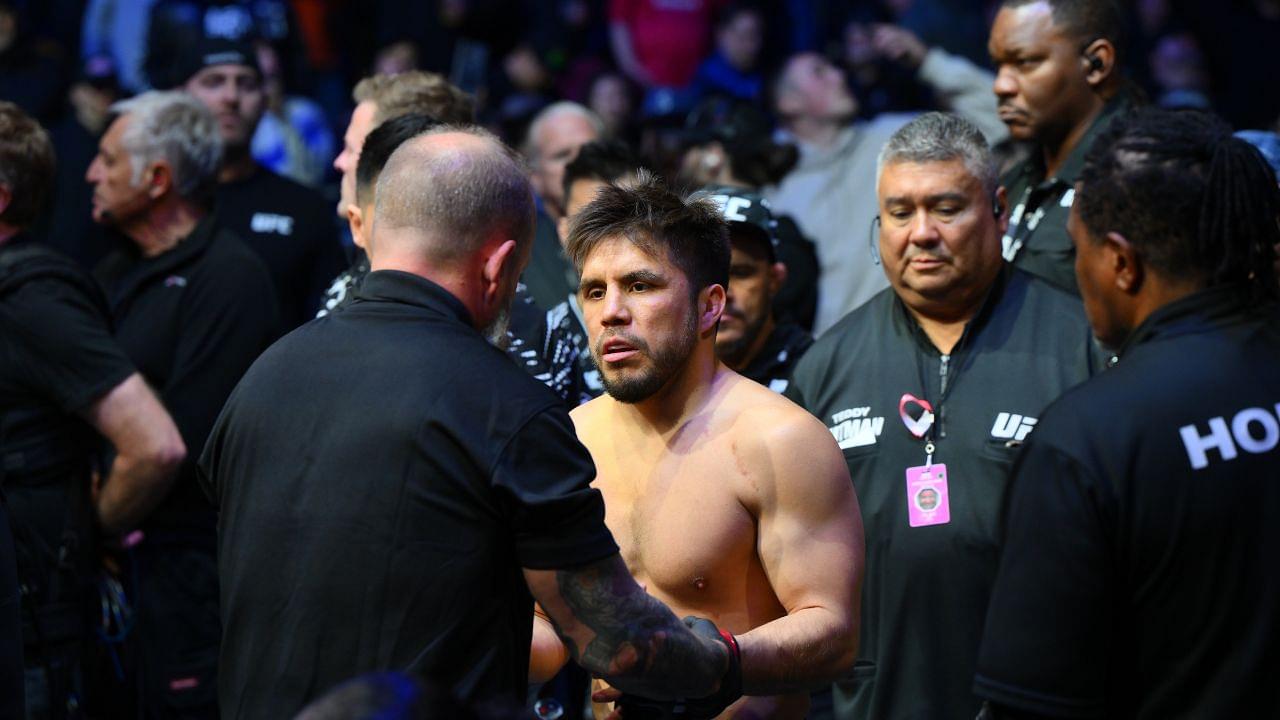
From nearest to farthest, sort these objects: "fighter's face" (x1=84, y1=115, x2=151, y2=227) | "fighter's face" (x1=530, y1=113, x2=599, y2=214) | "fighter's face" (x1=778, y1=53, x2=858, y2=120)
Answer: "fighter's face" (x1=84, y1=115, x2=151, y2=227), "fighter's face" (x1=530, y1=113, x2=599, y2=214), "fighter's face" (x1=778, y1=53, x2=858, y2=120)

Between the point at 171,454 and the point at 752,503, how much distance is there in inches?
88.2

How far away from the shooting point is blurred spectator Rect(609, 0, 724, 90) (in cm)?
1019

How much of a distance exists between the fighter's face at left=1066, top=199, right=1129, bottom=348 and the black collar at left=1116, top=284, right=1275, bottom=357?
0.08 metres

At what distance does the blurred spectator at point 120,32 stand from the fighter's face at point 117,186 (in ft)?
14.1

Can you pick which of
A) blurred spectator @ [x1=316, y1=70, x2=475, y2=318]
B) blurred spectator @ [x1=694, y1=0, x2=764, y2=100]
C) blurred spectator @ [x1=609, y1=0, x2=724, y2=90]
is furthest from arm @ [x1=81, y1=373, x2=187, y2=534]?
blurred spectator @ [x1=609, y1=0, x2=724, y2=90]

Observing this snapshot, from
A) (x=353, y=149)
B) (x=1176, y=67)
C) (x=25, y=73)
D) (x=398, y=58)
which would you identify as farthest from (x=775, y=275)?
(x=25, y=73)

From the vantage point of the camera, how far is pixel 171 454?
4.80 m

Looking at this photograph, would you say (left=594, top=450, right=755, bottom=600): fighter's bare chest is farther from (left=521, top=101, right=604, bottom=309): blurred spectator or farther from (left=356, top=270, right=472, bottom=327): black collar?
(left=521, top=101, right=604, bottom=309): blurred spectator

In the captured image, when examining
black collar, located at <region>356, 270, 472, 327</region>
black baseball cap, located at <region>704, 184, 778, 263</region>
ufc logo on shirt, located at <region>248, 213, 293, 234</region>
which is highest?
black baseball cap, located at <region>704, 184, 778, 263</region>

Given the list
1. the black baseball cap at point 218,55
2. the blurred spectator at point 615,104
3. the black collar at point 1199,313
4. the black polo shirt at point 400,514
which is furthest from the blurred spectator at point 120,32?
the black collar at point 1199,313

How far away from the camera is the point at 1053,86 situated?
507 cm

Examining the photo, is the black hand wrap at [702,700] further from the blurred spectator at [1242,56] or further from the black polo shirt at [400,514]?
the blurred spectator at [1242,56]

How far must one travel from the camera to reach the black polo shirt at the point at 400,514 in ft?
8.64

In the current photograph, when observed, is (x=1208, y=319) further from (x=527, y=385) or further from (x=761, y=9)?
(x=761, y=9)
